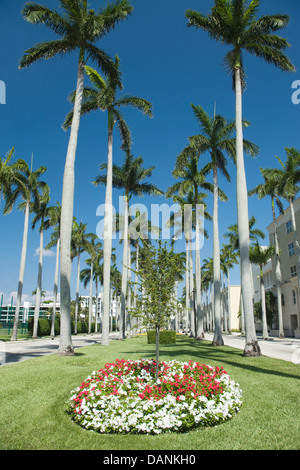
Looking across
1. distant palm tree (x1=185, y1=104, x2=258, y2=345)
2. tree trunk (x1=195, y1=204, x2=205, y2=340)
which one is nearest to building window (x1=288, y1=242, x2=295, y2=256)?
tree trunk (x1=195, y1=204, x2=205, y2=340)

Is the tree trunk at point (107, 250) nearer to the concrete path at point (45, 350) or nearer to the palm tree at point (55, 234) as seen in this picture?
the concrete path at point (45, 350)

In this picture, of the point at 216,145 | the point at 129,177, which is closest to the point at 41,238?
the point at 129,177

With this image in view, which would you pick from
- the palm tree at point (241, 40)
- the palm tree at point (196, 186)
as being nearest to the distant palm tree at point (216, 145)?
the palm tree at point (196, 186)

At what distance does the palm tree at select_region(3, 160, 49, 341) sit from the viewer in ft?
99.9

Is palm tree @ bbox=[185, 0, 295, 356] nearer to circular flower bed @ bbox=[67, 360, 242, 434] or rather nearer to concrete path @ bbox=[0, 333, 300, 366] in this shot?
concrete path @ bbox=[0, 333, 300, 366]

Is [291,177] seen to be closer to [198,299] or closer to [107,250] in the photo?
[198,299]

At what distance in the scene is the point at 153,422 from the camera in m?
5.65

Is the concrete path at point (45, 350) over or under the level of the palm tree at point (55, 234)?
under

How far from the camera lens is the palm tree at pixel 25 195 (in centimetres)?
3044

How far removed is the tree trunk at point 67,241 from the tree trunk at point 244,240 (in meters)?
7.52

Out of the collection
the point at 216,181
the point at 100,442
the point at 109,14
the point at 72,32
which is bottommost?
the point at 100,442

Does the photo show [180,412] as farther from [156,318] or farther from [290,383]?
[290,383]
